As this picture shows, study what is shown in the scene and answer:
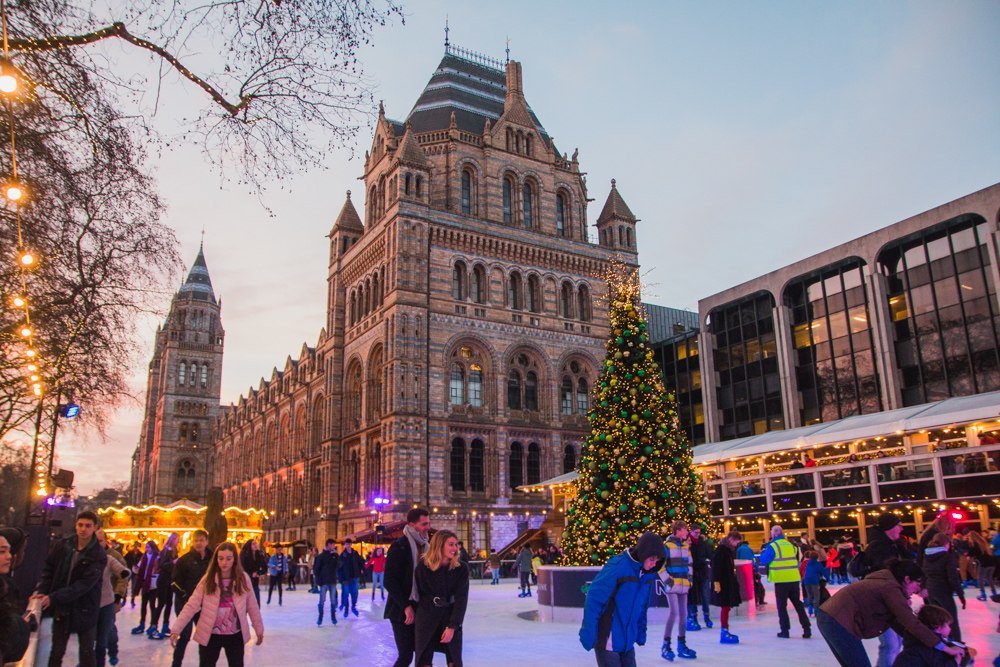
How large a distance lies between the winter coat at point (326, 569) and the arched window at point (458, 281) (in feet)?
89.5

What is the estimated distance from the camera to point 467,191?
45531 mm

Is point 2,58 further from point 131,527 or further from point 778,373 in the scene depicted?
point 778,373

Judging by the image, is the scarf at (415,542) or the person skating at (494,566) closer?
the scarf at (415,542)

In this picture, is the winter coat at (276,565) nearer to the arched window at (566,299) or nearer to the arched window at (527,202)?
the arched window at (566,299)

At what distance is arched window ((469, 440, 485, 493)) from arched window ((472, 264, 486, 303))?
8057 mm

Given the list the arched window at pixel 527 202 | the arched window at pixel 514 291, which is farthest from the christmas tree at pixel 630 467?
the arched window at pixel 527 202

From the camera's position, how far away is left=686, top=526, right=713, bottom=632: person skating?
13.7 m

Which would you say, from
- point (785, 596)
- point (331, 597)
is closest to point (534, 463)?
point (331, 597)

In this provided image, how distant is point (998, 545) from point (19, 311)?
823 inches

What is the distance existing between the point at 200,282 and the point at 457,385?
62.6 metres

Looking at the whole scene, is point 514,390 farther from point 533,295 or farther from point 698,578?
point 698,578

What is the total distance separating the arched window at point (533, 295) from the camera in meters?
45.2

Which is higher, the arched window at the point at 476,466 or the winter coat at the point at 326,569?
the arched window at the point at 476,466

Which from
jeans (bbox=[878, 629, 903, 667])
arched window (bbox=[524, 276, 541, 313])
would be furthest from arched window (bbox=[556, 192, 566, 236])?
jeans (bbox=[878, 629, 903, 667])
